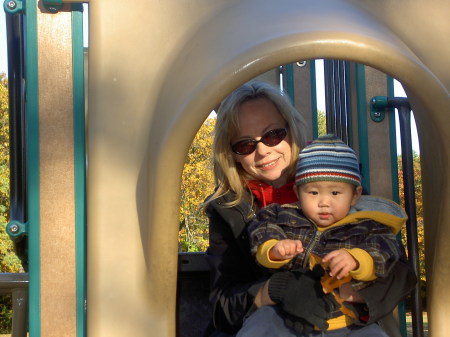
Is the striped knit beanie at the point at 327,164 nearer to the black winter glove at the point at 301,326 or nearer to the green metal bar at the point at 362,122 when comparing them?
the black winter glove at the point at 301,326

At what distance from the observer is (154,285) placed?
6.30ft

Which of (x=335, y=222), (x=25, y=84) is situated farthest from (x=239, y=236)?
(x=25, y=84)

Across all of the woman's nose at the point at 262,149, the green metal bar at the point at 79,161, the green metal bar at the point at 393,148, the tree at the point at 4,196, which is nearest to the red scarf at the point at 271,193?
the woman's nose at the point at 262,149

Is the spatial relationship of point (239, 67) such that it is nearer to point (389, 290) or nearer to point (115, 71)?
point (115, 71)

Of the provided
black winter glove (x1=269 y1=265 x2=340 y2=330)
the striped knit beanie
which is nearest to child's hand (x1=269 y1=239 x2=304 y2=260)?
black winter glove (x1=269 y1=265 x2=340 y2=330)

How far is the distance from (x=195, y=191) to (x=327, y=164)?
1410cm

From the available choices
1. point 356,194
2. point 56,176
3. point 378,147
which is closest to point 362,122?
point 378,147

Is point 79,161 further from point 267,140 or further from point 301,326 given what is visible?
point 301,326

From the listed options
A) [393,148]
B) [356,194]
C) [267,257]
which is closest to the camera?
[267,257]

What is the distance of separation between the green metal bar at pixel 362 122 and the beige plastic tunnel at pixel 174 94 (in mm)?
812

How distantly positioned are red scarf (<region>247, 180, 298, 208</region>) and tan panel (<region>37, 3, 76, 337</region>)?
0.64 meters

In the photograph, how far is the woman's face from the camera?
2.25 m

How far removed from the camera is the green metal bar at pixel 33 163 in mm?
2027

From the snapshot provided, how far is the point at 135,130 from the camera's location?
1.98m
